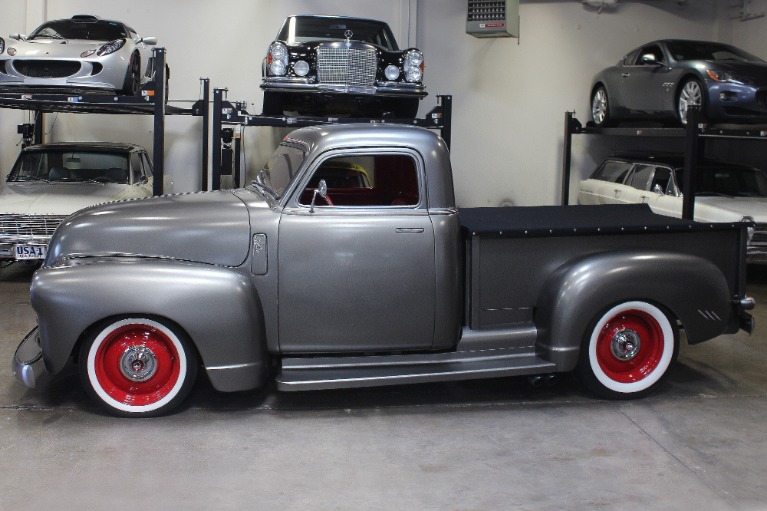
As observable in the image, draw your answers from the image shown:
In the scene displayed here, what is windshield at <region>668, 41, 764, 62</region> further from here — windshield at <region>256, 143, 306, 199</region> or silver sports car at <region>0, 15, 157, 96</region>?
windshield at <region>256, 143, 306, 199</region>

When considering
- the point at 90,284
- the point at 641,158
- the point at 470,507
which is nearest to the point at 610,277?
the point at 470,507

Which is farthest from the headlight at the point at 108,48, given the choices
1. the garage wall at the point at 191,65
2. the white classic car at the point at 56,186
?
the garage wall at the point at 191,65

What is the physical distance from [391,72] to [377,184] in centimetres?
407

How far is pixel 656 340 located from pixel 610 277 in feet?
2.17

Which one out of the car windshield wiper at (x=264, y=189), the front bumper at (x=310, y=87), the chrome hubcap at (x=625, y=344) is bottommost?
the chrome hubcap at (x=625, y=344)

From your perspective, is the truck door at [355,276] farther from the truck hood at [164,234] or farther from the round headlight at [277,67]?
the round headlight at [277,67]

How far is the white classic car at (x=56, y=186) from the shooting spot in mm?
8883

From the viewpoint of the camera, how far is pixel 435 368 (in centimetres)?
536

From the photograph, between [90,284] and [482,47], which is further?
[482,47]

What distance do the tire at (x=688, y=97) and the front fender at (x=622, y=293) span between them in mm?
5364

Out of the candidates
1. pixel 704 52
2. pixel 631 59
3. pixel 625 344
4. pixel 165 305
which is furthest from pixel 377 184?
pixel 631 59

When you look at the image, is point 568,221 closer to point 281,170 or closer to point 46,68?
point 281,170

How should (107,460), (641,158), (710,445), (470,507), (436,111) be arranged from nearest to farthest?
1. (470,507)
2. (107,460)
3. (710,445)
4. (436,111)
5. (641,158)

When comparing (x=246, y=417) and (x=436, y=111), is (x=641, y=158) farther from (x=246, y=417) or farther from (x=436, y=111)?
(x=246, y=417)
